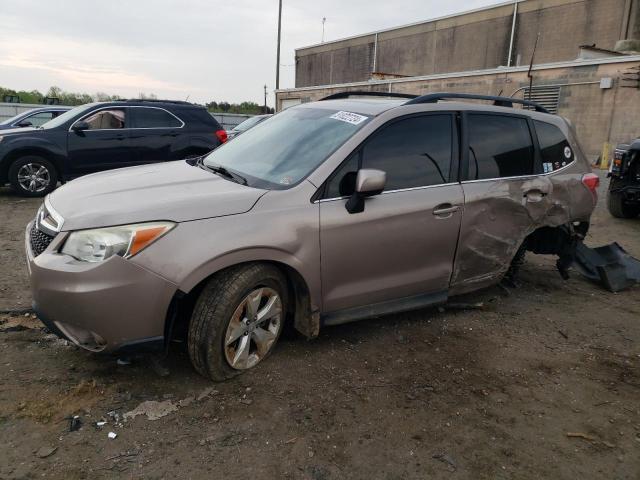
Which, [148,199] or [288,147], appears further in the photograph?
[288,147]

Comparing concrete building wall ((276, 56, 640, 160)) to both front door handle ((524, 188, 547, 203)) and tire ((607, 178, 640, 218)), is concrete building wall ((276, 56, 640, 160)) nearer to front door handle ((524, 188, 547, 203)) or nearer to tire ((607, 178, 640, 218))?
tire ((607, 178, 640, 218))

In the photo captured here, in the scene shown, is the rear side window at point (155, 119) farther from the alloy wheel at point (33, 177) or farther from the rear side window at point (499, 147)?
the rear side window at point (499, 147)

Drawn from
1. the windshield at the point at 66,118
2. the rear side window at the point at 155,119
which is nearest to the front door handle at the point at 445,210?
the rear side window at the point at 155,119

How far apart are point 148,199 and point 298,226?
2.90ft

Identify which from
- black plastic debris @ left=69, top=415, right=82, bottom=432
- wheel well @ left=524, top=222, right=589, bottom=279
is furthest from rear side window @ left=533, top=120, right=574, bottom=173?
black plastic debris @ left=69, top=415, right=82, bottom=432

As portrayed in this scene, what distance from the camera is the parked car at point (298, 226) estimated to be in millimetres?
2604

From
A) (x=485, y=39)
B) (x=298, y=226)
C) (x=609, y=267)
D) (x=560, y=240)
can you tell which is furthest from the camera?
(x=485, y=39)

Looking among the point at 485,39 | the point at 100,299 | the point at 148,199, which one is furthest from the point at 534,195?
the point at 485,39

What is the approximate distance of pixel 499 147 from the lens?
13.2 ft

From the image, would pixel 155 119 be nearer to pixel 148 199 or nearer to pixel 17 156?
pixel 17 156

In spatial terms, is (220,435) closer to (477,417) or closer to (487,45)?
(477,417)

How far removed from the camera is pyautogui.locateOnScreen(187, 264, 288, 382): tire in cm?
278

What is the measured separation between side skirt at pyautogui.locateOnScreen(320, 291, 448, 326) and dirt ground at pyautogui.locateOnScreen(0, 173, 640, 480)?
0.86 feet

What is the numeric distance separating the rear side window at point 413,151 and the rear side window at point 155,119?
22.1 ft
